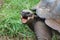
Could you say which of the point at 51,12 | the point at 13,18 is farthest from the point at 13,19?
the point at 51,12

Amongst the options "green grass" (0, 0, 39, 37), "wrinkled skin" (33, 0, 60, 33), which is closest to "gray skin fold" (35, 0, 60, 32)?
"wrinkled skin" (33, 0, 60, 33)

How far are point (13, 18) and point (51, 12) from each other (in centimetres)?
77

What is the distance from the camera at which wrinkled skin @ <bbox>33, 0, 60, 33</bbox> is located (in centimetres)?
268

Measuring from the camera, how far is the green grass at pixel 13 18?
3105 mm

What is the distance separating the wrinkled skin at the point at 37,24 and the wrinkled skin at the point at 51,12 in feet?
0.30

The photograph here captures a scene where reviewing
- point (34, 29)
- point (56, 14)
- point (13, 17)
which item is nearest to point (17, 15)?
point (13, 17)

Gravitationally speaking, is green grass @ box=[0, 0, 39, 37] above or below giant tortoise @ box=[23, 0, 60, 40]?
below

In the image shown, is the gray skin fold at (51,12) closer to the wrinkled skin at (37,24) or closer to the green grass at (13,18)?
the wrinkled skin at (37,24)

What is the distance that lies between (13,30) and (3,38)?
167 mm

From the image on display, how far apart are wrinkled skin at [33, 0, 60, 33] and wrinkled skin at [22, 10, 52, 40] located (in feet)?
0.30

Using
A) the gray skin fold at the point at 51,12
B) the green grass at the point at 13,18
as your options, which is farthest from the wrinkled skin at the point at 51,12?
the green grass at the point at 13,18

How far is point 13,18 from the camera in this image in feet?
11.1

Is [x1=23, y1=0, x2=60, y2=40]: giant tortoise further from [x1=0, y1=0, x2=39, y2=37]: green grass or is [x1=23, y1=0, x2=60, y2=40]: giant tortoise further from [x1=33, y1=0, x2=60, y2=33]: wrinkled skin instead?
[x1=0, y1=0, x2=39, y2=37]: green grass

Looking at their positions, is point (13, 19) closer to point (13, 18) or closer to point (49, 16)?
point (13, 18)
